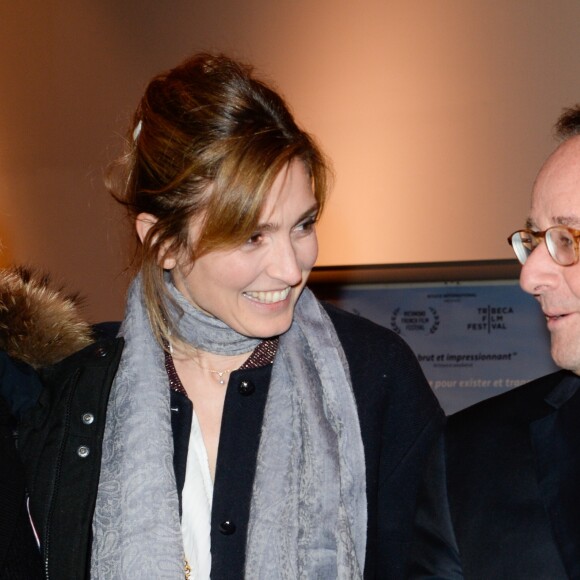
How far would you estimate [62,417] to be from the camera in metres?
2.08

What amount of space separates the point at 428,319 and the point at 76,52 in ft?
7.40

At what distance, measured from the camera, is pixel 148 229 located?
232 cm

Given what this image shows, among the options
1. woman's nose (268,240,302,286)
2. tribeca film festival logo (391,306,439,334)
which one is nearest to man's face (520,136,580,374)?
woman's nose (268,240,302,286)

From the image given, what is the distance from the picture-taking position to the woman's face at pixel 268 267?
2143 millimetres

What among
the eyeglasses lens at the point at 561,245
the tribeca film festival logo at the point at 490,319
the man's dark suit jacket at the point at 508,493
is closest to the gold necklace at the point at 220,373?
the man's dark suit jacket at the point at 508,493

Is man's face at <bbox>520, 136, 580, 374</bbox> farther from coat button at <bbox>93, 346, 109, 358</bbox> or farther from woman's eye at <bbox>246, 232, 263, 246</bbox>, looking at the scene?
coat button at <bbox>93, 346, 109, 358</bbox>

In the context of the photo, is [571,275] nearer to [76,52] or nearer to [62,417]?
[62,417]

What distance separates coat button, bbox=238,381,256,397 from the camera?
234 cm

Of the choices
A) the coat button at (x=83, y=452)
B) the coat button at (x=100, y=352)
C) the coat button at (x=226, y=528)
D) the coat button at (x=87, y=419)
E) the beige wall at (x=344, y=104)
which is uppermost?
the beige wall at (x=344, y=104)

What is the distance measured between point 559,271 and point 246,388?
825mm

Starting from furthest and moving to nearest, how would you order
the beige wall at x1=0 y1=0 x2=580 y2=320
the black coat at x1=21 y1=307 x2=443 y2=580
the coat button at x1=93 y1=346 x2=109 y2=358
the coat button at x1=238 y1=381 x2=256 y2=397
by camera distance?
the beige wall at x1=0 y1=0 x2=580 y2=320 < the coat button at x1=238 y1=381 x2=256 y2=397 < the coat button at x1=93 y1=346 x2=109 y2=358 < the black coat at x1=21 y1=307 x2=443 y2=580

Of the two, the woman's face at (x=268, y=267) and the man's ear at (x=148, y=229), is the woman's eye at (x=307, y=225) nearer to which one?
the woman's face at (x=268, y=267)

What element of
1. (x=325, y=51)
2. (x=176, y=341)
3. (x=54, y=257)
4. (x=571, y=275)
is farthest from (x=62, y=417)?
(x=54, y=257)

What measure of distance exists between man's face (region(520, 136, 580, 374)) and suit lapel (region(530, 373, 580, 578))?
16 centimetres
